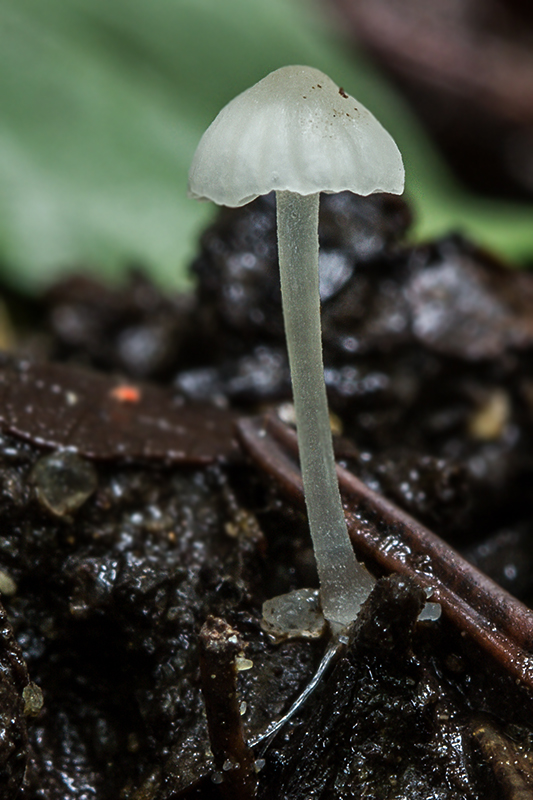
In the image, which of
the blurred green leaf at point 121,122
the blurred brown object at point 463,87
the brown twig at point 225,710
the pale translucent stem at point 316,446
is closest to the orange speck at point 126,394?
the pale translucent stem at point 316,446

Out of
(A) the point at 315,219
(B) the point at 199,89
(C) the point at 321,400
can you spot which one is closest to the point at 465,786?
(C) the point at 321,400

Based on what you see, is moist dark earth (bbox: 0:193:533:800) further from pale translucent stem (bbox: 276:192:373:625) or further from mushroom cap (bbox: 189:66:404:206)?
mushroom cap (bbox: 189:66:404:206)

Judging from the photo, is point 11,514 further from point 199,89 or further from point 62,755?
point 199,89

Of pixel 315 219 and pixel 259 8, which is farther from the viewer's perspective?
A: pixel 259 8

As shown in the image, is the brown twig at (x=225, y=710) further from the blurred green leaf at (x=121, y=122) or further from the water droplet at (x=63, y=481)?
the blurred green leaf at (x=121, y=122)

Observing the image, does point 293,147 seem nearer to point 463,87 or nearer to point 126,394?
point 126,394

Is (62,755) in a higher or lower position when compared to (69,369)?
lower

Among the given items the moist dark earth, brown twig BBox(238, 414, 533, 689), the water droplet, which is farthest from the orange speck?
brown twig BBox(238, 414, 533, 689)
